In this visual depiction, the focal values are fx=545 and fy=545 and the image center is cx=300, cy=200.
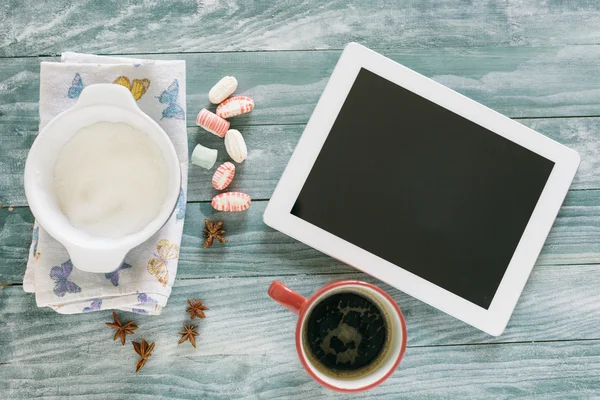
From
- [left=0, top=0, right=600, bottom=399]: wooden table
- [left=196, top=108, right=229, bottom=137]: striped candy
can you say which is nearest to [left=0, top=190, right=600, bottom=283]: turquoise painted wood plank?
[left=0, top=0, right=600, bottom=399]: wooden table

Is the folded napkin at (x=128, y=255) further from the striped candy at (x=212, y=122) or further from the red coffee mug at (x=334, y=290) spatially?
the red coffee mug at (x=334, y=290)

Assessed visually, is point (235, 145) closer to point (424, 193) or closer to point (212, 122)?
point (212, 122)

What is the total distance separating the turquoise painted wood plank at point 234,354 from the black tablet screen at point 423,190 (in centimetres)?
10

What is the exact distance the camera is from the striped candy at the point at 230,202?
755 millimetres

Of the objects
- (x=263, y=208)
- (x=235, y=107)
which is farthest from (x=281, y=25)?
(x=263, y=208)

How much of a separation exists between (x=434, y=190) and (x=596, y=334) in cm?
34

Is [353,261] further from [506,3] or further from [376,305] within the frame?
[506,3]

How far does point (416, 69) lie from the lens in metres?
0.80

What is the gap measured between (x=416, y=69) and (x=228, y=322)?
46 cm

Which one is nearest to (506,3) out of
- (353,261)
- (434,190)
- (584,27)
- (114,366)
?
(584,27)

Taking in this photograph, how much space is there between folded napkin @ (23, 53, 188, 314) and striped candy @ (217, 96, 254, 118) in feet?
0.19

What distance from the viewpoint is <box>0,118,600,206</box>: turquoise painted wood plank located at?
779mm

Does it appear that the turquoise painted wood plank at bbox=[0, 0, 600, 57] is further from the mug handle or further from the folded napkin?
the mug handle

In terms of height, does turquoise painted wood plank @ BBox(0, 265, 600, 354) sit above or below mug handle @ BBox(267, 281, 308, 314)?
below
